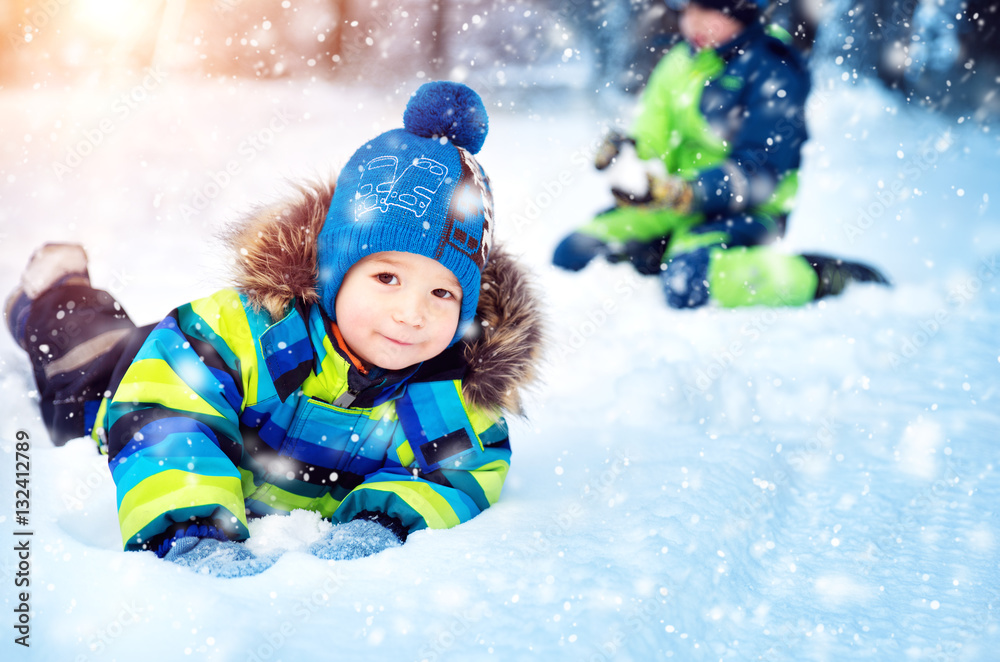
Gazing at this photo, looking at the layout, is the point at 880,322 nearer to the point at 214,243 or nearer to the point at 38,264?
the point at 214,243

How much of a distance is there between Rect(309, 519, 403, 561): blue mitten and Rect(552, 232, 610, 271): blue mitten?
197cm

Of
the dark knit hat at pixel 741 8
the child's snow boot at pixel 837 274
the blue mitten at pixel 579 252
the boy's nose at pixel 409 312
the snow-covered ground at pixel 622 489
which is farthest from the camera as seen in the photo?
the blue mitten at pixel 579 252

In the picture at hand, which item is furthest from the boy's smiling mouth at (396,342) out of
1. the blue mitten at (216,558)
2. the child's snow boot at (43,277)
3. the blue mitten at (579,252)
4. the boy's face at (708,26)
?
the boy's face at (708,26)

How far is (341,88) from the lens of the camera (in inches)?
225

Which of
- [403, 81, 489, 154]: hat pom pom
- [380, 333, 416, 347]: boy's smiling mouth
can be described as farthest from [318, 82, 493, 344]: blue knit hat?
[380, 333, 416, 347]: boy's smiling mouth

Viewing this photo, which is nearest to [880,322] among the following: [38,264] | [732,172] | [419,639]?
[732,172]

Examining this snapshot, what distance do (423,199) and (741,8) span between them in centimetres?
216

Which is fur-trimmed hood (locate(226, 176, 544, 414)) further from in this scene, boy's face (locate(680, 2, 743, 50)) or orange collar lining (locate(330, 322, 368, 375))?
boy's face (locate(680, 2, 743, 50))

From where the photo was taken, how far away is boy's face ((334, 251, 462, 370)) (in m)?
1.17

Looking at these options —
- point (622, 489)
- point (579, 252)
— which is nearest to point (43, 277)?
point (622, 489)

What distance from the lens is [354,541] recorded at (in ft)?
3.43

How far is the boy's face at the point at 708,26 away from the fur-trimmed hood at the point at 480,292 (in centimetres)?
192

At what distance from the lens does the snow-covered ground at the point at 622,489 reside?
31.3 inches

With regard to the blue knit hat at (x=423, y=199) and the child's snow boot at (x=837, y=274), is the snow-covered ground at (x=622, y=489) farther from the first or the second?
the blue knit hat at (x=423, y=199)
